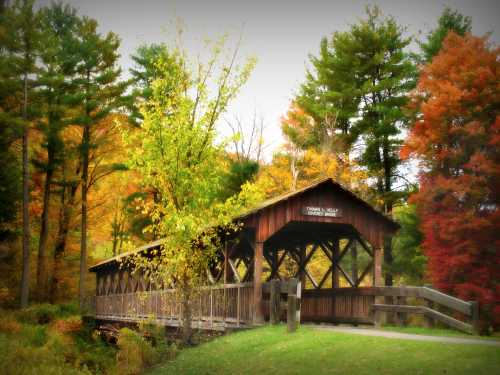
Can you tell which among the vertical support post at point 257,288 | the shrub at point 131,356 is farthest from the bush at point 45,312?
the vertical support post at point 257,288

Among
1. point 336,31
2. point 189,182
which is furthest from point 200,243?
point 336,31

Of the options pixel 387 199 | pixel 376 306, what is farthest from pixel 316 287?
pixel 387 199

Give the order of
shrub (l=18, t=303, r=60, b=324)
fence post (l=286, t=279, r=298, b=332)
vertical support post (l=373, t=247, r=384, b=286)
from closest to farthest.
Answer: fence post (l=286, t=279, r=298, b=332), vertical support post (l=373, t=247, r=384, b=286), shrub (l=18, t=303, r=60, b=324)

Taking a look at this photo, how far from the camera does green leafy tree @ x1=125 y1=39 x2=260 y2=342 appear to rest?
1545cm

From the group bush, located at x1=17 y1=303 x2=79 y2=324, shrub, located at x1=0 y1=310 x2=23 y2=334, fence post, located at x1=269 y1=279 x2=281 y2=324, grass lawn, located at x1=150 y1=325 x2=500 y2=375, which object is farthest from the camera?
bush, located at x1=17 y1=303 x2=79 y2=324

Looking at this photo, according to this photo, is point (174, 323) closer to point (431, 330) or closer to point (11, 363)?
point (11, 363)

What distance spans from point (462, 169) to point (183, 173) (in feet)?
40.8

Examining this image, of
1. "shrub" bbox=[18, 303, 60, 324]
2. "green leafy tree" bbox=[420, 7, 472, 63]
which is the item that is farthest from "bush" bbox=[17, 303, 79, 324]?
"green leafy tree" bbox=[420, 7, 472, 63]

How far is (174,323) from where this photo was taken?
2017cm

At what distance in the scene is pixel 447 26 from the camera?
27.9 metres

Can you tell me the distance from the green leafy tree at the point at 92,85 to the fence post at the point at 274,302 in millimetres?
18446

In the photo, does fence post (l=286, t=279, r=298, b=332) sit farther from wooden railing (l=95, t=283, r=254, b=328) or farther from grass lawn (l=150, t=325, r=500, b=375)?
wooden railing (l=95, t=283, r=254, b=328)

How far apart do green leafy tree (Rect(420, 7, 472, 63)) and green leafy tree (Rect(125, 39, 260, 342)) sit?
15132mm

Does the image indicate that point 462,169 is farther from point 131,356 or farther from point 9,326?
point 9,326
